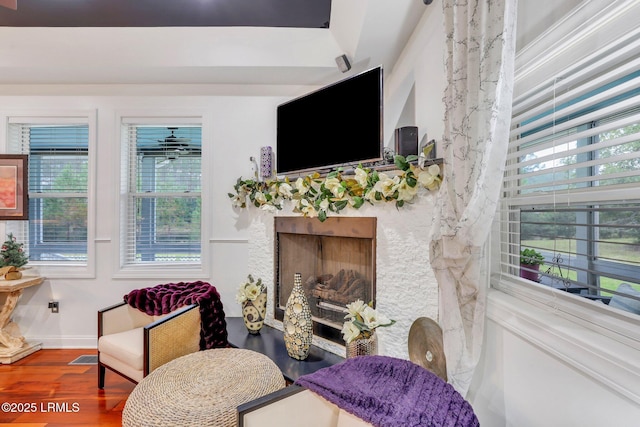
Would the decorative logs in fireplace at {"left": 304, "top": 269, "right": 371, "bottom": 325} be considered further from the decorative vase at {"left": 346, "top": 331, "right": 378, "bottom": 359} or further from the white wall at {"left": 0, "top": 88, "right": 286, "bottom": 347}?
the white wall at {"left": 0, "top": 88, "right": 286, "bottom": 347}

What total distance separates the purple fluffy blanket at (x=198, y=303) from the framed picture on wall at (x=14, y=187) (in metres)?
1.77

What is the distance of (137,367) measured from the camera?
6.64 feet

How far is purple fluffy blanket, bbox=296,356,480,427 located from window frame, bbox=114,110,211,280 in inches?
88.4

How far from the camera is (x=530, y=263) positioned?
1.26 meters

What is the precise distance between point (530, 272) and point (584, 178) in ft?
1.58

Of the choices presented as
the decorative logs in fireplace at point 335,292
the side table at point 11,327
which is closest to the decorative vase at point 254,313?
the decorative logs in fireplace at point 335,292

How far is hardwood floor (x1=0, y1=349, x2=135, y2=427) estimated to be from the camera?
2.00 m

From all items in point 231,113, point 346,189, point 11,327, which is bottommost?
point 11,327

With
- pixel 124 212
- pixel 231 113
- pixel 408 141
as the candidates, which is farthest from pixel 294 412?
pixel 124 212

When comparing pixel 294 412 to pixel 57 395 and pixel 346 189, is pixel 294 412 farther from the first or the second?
pixel 57 395

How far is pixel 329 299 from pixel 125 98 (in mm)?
2842

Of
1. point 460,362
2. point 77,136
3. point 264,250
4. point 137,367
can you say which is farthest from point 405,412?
point 77,136

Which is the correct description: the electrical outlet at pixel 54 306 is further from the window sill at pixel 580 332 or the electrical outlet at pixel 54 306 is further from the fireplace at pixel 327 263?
the window sill at pixel 580 332

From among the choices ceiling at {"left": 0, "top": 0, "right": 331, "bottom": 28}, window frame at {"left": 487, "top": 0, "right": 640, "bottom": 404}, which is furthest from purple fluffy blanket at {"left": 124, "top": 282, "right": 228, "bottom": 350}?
ceiling at {"left": 0, "top": 0, "right": 331, "bottom": 28}
